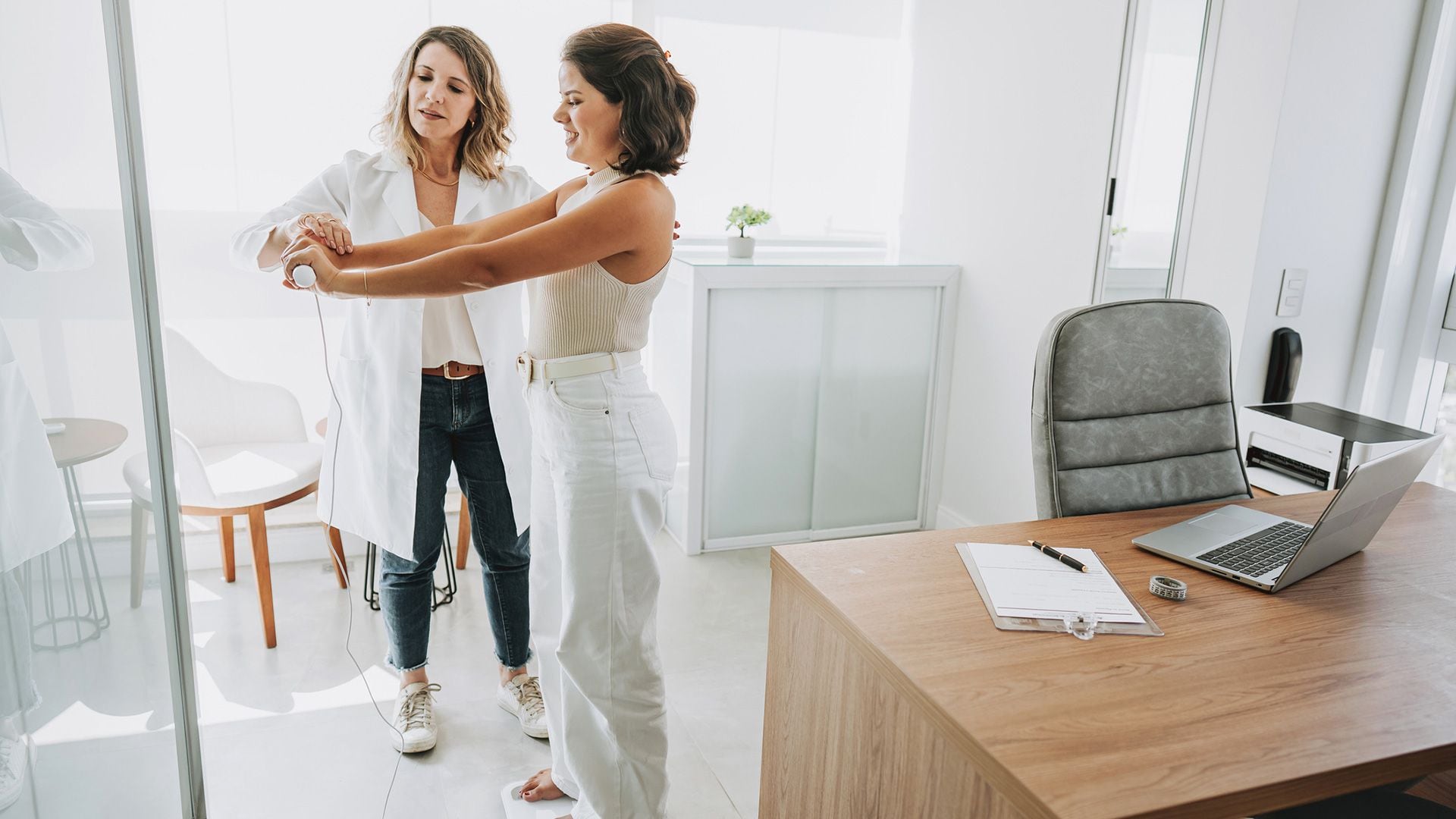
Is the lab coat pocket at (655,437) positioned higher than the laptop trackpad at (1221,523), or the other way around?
the lab coat pocket at (655,437)

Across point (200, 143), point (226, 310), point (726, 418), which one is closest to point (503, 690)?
point (726, 418)

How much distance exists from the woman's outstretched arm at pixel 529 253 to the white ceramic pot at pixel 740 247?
183 cm

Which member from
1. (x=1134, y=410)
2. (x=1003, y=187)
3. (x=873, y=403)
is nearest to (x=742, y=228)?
(x=873, y=403)

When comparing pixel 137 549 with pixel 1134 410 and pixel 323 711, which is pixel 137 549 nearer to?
pixel 323 711

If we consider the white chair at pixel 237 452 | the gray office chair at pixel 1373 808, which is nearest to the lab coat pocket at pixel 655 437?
the gray office chair at pixel 1373 808

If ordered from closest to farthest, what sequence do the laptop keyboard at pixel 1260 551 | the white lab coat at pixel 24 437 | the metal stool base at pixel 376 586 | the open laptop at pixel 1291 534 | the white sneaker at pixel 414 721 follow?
the white lab coat at pixel 24 437, the open laptop at pixel 1291 534, the laptop keyboard at pixel 1260 551, the white sneaker at pixel 414 721, the metal stool base at pixel 376 586

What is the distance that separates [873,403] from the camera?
11.6 ft

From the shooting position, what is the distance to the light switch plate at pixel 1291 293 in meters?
2.62

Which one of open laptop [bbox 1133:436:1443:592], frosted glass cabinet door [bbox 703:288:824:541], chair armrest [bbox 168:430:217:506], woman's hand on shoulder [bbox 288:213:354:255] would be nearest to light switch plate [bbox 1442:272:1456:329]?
open laptop [bbox 1133:436:1443:592]

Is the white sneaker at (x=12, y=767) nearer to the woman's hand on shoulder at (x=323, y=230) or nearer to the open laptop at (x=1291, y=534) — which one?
the woman's hand on shoulder at (x=323, y=230)

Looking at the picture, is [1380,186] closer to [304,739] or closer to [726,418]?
[726,418]

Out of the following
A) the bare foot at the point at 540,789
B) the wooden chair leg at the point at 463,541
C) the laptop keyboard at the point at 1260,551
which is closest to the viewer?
the laptop keyboard at the point at 1260,551

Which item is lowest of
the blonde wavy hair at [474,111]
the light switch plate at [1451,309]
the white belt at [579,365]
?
the white belt at [579,365]

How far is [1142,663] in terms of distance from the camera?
121cm
